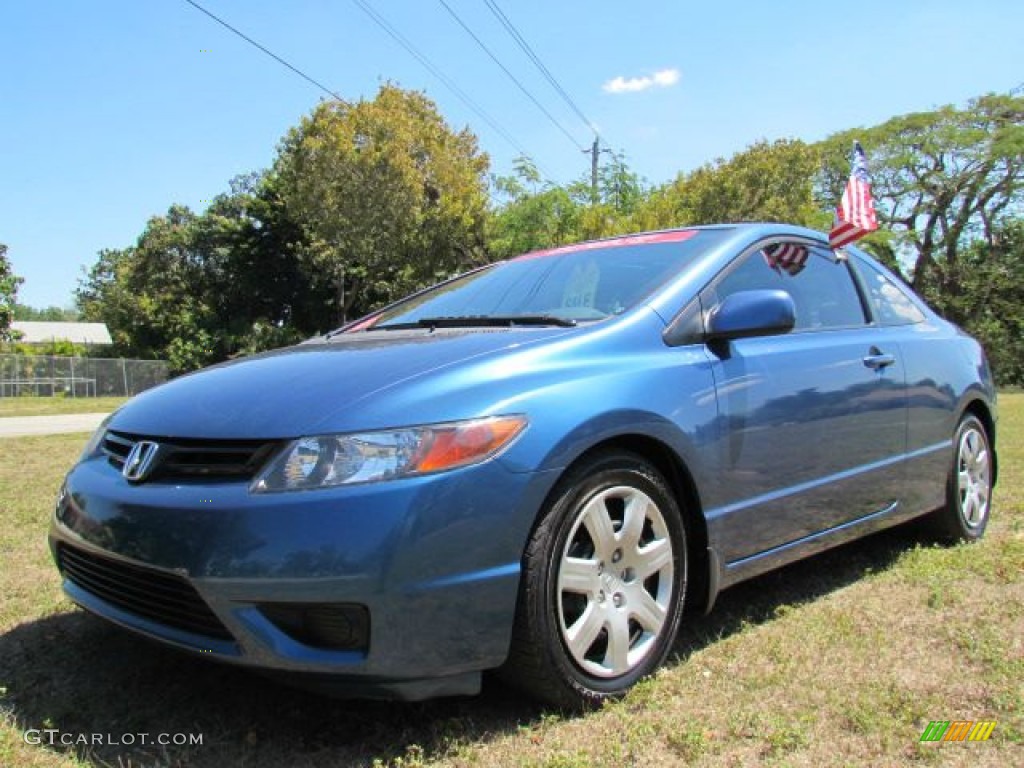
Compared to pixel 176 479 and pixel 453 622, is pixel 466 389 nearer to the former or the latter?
pixel 453 622

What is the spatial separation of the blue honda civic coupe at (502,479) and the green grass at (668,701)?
0.19 meters

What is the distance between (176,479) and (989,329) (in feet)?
126

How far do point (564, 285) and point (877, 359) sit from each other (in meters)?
1.43

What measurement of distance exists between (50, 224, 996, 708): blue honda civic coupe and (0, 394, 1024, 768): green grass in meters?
0.19

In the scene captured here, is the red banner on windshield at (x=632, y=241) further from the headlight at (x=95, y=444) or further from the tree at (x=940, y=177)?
the tree at (x=940, y=177)

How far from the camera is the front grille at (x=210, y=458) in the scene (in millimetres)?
2176

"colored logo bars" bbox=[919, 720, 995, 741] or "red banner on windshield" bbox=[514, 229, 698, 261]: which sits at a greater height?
"red banner on windshield" bbox=[514, 229, 698, 261]

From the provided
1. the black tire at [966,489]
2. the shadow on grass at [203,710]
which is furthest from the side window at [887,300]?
the shadow on grass at [203,710]

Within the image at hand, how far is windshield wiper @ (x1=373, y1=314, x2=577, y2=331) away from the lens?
9.30ft

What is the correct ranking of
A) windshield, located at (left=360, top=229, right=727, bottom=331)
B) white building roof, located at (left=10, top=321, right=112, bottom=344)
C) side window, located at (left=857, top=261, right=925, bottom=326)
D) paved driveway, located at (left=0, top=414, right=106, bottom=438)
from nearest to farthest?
1. windshield, located at (left=360, top=229, right=727, bottom=331)
2. side window, located at (left=857, top=261, right=925, bottom=326)
3. paved driveway, located at (left=0, top=414, right=106, bottom=438)
4. white building roof, located at (left=10, top=321, right=112, bottom=344)

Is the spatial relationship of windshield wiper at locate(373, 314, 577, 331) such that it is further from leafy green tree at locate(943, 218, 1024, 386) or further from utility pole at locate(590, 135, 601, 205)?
leafy green tree at locate(943, 218, 1024, 386)

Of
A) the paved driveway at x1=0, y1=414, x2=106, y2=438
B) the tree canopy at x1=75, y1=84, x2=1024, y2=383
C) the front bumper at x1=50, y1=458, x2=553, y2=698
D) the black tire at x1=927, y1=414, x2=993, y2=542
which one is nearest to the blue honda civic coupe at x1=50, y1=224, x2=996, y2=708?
the front bumper at x1=50, y1=458, x2=553, y2=698

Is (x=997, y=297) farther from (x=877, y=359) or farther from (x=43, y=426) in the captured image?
(x=877, y=359)

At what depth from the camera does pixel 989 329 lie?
113 feet
